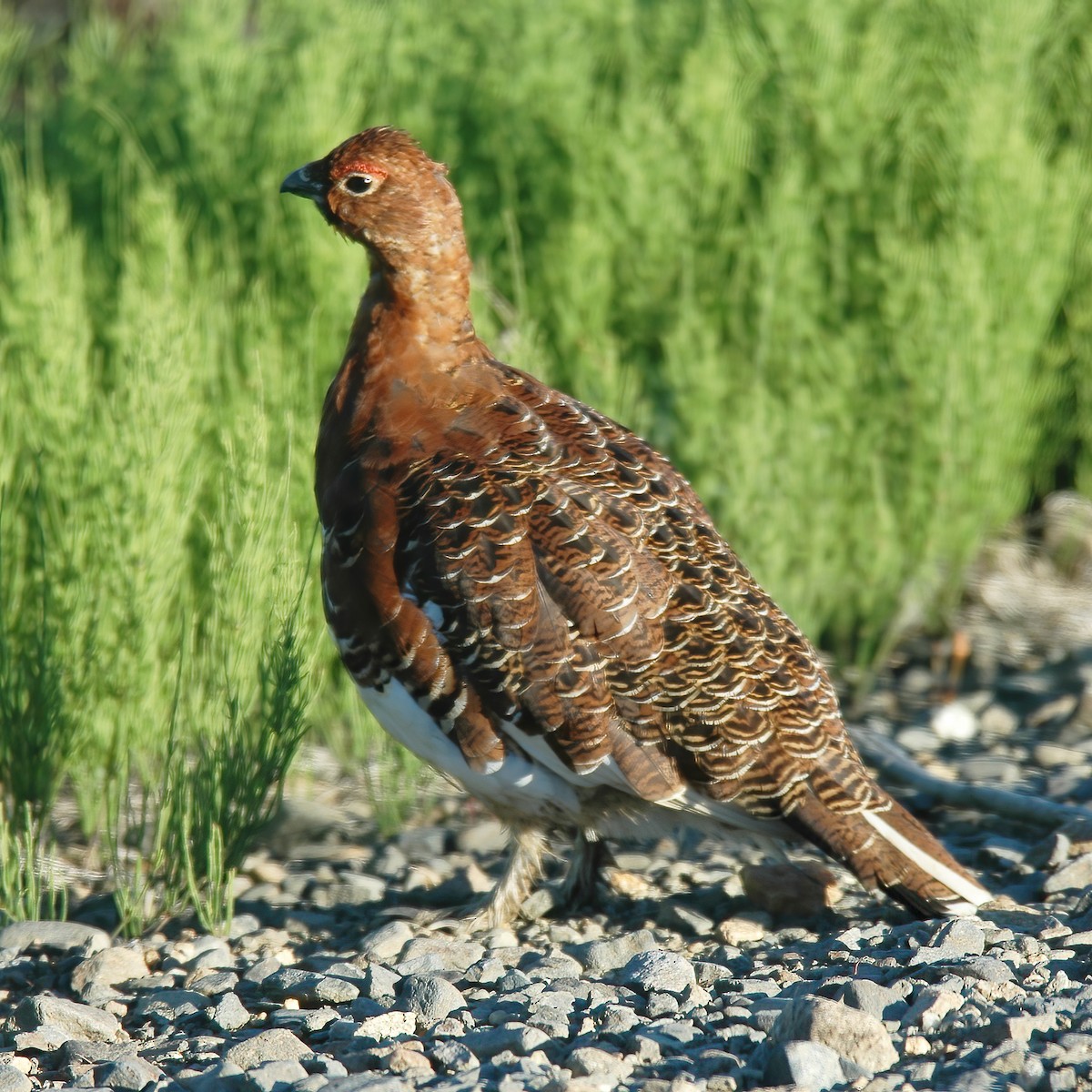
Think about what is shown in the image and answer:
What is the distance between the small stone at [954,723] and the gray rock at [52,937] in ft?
9.75

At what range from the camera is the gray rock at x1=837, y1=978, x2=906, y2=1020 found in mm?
Answer: 2967

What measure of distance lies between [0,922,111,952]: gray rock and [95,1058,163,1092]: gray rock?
37.0 inches

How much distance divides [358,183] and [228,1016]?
2.19 meters

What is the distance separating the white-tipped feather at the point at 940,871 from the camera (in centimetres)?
365

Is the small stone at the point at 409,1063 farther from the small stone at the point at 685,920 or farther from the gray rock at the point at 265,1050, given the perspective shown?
the small stone at the point at 685,920

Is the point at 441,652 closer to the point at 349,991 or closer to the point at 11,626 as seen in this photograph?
the point at 349,991

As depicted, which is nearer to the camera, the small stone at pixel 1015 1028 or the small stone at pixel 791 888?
the small stone at pixel 1015 1028

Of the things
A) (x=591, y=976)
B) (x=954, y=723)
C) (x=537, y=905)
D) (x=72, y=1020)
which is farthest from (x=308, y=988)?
(x=954, y=723)

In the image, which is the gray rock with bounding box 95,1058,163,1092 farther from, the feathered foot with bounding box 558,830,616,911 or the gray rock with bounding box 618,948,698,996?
the feathered foot with bounding box 558,830,616,911

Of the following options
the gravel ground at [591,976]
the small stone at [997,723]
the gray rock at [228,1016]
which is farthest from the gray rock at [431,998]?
the small stone at [997,723]

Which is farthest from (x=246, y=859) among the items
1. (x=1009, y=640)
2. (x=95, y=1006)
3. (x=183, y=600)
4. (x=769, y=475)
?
(x=1009, y=640)

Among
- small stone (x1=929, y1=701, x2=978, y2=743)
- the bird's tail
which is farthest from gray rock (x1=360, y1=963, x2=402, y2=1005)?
small stone (x1=929, y1=701, x2=978, y2=743)

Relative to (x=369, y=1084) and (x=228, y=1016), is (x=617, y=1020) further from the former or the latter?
(x=228, y=1016)

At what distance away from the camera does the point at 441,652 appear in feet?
12.3
